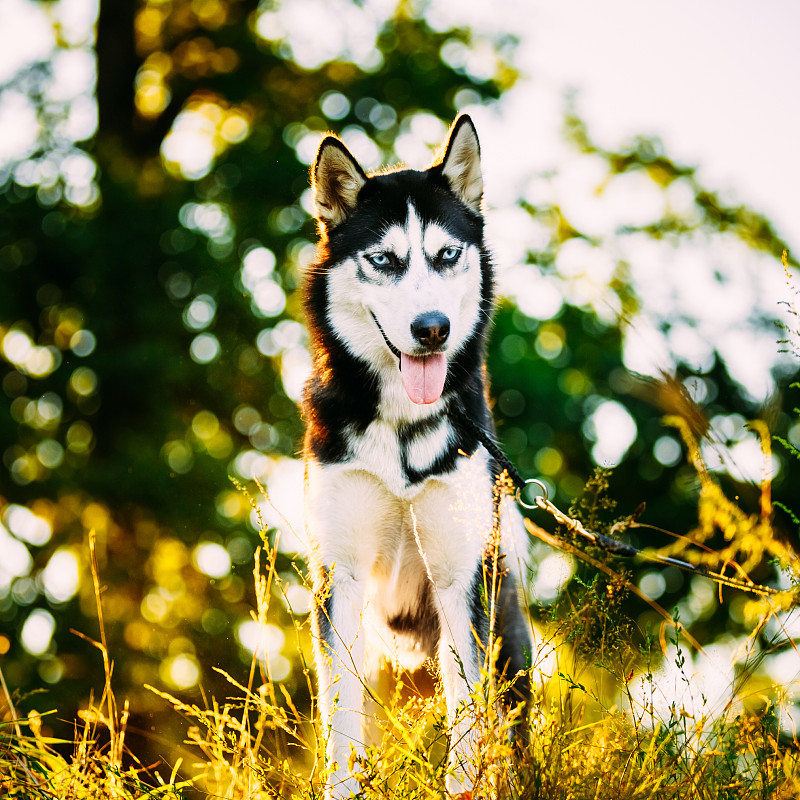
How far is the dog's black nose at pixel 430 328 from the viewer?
9.69 ft

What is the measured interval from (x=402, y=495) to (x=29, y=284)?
10.2m

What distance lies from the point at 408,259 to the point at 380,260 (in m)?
0.12

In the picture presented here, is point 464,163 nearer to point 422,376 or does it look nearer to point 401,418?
point 422,376

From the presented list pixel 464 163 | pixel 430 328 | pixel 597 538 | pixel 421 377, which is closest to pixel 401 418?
pixel 421 377

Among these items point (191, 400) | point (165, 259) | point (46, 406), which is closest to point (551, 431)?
point (191, 400)

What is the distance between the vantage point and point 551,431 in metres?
12.9

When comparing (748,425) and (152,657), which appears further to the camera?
(152,657)

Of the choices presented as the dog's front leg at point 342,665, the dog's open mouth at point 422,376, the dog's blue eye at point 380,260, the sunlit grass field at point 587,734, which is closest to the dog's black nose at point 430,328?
the dog's open mouth at point 422,376

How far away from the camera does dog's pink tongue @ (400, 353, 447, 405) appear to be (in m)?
3.09

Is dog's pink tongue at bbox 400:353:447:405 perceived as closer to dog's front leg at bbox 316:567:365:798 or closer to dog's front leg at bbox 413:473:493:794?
dog's front leg at bbox 413:473:493:794

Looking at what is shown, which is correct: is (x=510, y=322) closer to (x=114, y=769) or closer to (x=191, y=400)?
(x=191, y=400)

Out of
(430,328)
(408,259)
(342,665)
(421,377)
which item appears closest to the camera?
(342,665)

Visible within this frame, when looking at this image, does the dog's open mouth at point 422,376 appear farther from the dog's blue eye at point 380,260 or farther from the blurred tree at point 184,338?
the blurred tree at point 184,338

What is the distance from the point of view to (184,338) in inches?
464
